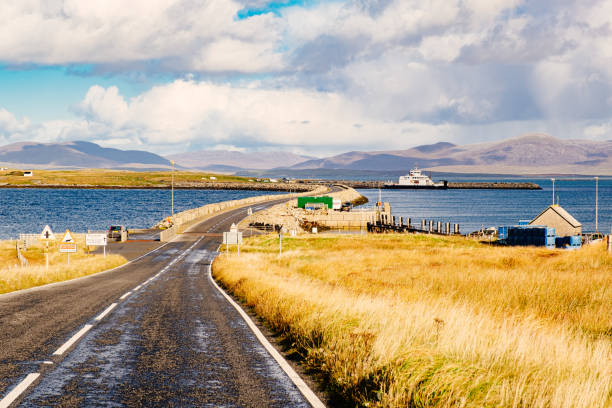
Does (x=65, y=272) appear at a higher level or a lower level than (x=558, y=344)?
lower

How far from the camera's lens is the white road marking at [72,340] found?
901cm

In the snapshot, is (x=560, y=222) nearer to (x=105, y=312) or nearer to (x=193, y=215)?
(x=105, y=312)

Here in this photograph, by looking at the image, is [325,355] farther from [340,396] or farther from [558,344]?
[558,344]

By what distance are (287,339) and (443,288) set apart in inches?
384

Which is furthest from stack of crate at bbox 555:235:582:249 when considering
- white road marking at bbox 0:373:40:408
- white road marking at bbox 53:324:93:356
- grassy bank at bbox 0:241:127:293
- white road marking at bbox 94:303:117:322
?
white road marking at bbox 0:373:40:408

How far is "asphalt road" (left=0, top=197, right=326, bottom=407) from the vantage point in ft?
22.1

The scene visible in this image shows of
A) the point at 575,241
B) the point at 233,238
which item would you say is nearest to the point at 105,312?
the point at 233,238

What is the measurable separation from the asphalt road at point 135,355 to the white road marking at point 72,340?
0.02 metres

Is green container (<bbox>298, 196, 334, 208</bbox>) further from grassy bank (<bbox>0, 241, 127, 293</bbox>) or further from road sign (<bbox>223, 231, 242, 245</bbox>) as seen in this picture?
road sign (<bbox>223, 231, 242, 245</bbox>)

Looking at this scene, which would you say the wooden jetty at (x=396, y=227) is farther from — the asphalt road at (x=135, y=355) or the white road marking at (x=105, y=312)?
the asphalt road at (x=135, y=355)

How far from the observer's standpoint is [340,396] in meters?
6.89

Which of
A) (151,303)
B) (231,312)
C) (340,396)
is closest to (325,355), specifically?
(340,396)

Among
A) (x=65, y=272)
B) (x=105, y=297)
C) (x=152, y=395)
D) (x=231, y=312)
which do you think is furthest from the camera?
(x=65, y=272)

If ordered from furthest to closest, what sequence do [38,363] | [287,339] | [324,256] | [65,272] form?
1. [324,256]
2. [65,272]
3. [287,339]
4. [38,363]
